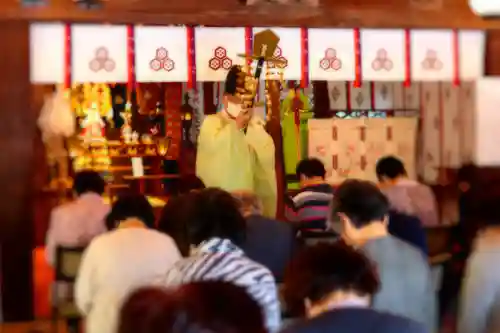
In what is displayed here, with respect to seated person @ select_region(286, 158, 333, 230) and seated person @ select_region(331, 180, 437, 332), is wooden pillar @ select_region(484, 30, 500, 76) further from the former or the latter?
seated person @ select_region(331, 180, 437, 332)

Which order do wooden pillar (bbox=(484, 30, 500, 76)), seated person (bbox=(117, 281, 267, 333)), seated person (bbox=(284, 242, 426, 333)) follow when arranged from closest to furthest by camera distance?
seated person (bbox=(117, 281, 267, 333)) → seated person (bbox=(284, 242, 426, 333)) → wooden pillar (bbox=(484, 30, 500, 76))

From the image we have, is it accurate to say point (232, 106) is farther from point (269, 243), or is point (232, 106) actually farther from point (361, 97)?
point (361, 97)

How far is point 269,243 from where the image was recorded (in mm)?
3895

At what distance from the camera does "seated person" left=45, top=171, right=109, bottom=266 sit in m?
5.17

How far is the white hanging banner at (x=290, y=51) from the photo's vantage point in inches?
250

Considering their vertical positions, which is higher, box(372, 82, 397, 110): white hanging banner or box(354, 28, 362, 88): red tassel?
box(354, 28, 362, 88): red tassel

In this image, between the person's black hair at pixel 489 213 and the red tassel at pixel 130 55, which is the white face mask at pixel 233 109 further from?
the person's black hair at pixel 489 213

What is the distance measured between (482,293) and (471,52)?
455 centimetres

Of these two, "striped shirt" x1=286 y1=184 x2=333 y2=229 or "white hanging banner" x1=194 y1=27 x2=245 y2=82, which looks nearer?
"striped shirt" x1=286 y1=184 x2=333 y2=229

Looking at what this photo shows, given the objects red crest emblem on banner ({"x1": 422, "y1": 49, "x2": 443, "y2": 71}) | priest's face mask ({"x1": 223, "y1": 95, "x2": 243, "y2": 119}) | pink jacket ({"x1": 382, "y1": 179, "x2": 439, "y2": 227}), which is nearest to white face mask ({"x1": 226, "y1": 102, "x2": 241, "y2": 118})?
priest's face mask ({"x1": 223, "y1": 95, "x2": 243, "y2": 119})

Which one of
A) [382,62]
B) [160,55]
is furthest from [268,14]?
[382,62]

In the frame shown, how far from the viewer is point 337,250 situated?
2.15 m

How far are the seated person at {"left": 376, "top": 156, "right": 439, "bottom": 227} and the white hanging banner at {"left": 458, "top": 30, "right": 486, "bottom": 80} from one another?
1959 mm

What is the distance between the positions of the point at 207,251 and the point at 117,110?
7021 millimetres
